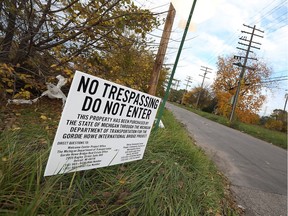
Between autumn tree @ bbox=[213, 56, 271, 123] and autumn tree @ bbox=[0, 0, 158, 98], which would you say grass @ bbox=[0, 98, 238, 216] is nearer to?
autumn tree @ bbox=[0, 0, 158, 98]

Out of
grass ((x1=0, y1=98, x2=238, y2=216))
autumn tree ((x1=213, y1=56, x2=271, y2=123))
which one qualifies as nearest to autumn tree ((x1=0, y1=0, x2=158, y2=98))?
grass ((x1=0, y1=98, x2=238, y2=216))

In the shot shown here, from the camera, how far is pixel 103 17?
12.3 ft

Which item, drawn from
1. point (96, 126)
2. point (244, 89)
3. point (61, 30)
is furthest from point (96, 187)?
point (244, 89)

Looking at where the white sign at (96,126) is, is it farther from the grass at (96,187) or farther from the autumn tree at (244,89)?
the autumn tree at (244,89)

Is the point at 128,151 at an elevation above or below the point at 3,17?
below

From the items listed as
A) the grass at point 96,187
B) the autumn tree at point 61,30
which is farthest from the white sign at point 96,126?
the autumn tree at point 61,30

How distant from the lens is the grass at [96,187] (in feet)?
5.31

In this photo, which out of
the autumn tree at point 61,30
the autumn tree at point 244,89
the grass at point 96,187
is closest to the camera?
the grass at point 96,187

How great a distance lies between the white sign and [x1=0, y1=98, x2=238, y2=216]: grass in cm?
21

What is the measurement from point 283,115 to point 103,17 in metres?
41.7

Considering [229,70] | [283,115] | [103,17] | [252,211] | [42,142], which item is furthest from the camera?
[283,115]

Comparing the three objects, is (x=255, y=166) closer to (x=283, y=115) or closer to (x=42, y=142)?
(x=42, y=142)

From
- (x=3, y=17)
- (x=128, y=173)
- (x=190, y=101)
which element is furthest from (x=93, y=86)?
(x=190, y=101)

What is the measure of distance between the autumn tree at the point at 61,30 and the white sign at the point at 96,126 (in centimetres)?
183
